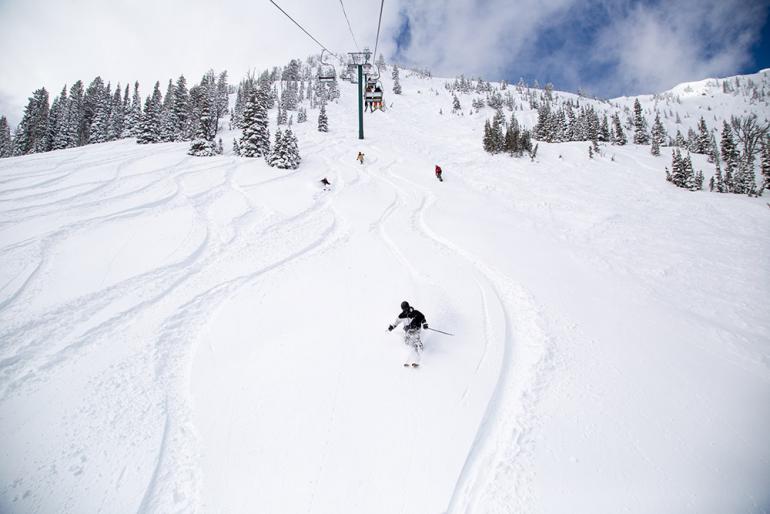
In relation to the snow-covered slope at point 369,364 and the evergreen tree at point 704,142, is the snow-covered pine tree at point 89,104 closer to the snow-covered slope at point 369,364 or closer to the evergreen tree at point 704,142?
the snow-covered slope at point 369,364

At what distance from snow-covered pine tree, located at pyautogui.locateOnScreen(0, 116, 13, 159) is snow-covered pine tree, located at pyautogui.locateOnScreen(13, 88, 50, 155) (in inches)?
36.7

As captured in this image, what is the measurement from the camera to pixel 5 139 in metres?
51.7

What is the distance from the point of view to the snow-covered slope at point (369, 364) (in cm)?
408

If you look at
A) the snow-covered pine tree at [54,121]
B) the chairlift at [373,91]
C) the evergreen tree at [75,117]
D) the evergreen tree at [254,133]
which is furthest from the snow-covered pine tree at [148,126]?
the chairlift at [373,91]

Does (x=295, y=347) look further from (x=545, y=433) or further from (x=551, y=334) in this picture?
(x=551, y=334)

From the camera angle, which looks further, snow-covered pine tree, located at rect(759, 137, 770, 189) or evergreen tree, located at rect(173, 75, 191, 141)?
evergreen tree, located at rect(173, 75, 191, 141)

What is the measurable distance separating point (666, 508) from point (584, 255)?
340 inches

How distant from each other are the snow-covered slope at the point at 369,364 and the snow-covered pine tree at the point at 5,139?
62021mm

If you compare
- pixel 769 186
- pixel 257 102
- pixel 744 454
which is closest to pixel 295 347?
pixel 744 454

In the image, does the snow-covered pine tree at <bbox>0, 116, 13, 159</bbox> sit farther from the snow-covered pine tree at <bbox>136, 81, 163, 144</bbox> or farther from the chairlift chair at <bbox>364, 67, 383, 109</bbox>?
the chairlift chair at <bbox>364, 67, 383, 109</bbox>

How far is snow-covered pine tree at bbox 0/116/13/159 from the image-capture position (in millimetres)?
49812

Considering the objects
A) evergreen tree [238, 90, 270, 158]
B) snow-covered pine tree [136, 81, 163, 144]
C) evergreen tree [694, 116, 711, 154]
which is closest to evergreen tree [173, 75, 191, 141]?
snow-covered pine tree [136, 81, 163, 144]

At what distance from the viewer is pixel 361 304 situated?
7.74 meters

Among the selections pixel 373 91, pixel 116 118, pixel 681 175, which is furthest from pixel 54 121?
pixel 681 175
